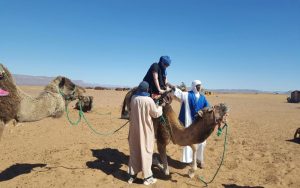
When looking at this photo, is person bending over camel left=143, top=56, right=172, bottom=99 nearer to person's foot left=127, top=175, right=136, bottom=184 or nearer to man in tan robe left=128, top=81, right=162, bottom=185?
man in tan robe left=128, top=81, right=162, bottom=185

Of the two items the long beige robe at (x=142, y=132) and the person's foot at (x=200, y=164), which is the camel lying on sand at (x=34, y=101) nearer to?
the long beige robe at (x=142, y=132)

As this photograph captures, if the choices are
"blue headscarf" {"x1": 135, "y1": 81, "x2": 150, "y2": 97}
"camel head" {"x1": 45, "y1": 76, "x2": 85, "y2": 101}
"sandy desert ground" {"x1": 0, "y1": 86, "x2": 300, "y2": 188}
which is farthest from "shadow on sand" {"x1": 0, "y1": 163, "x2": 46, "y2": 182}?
"blue headscarf" {"x1": 135, "y1": 81, "x2": 150, "y2": 97}

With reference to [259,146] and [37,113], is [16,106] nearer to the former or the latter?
[37,113]

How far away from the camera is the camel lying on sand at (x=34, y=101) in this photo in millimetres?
5797

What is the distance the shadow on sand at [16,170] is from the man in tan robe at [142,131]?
8.42 ft

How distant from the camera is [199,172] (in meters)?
7.36

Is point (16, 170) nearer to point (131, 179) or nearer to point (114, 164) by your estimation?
point (114, 164)

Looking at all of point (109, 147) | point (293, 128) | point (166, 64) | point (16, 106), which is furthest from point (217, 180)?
point (293, 128)

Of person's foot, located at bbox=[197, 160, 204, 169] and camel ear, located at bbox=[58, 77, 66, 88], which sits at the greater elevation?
camel ear, located at bbox=[58, 77, 66, 88]

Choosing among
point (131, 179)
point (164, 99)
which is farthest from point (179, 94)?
point (131, 179)

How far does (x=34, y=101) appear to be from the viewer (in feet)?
20.2

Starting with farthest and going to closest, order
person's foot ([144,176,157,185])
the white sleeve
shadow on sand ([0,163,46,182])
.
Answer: the white sleeve < shadow on sand ([0,163,46,182]) < person's foot ([144,176,157,185])

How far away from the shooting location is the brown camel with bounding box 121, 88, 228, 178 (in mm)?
5461

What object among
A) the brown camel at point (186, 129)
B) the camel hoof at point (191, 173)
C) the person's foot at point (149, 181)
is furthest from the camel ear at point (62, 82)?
the camel hoof at point (191, 173)
